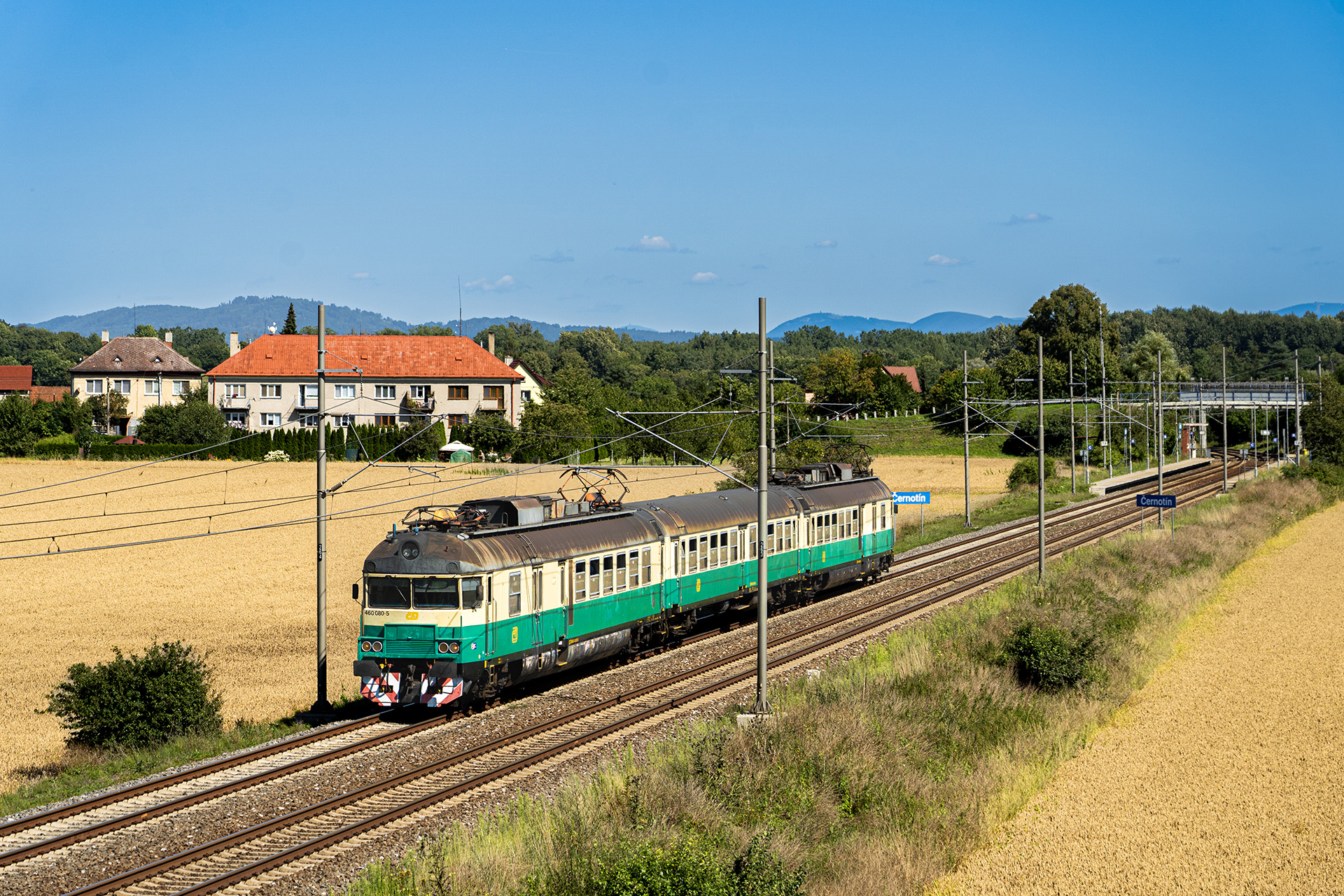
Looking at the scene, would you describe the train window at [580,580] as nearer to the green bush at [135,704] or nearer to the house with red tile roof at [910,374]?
the green bush at [135,704]

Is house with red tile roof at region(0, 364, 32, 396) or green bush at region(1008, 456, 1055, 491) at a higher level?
house with red tile roof at region(0, 364, 32, 396)

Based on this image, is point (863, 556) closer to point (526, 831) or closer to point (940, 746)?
point (940, 746)

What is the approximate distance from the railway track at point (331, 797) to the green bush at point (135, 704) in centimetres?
316

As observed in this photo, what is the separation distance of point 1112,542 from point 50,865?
39169 millimetres

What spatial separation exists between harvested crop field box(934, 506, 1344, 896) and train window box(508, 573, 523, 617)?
10.3m

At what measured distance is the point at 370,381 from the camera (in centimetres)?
10531

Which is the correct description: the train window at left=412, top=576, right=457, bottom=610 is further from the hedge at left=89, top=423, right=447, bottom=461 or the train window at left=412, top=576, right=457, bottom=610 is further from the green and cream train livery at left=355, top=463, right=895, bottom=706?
the hedge at left=89, top=423, right=447, bottom=461

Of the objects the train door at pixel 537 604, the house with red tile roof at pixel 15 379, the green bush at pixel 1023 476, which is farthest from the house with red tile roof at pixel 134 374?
the train door at pixel 537 604

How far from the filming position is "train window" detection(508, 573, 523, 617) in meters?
22.3

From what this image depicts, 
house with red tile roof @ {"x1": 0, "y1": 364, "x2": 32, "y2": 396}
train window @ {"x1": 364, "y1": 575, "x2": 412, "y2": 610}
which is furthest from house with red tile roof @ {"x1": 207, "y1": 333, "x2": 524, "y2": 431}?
train window @ {"x1": 364, "y1": 575, "x2": 412, "y2": 610}

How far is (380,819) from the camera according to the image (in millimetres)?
15711

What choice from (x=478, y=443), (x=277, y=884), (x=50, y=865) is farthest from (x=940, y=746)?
(x=478, y=443)

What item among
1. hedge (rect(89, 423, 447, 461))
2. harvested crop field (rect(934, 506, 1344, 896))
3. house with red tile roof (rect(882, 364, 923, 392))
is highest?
house with red tile roof (rect(882, 364, 923, 392))

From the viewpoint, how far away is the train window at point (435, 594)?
2125cm
